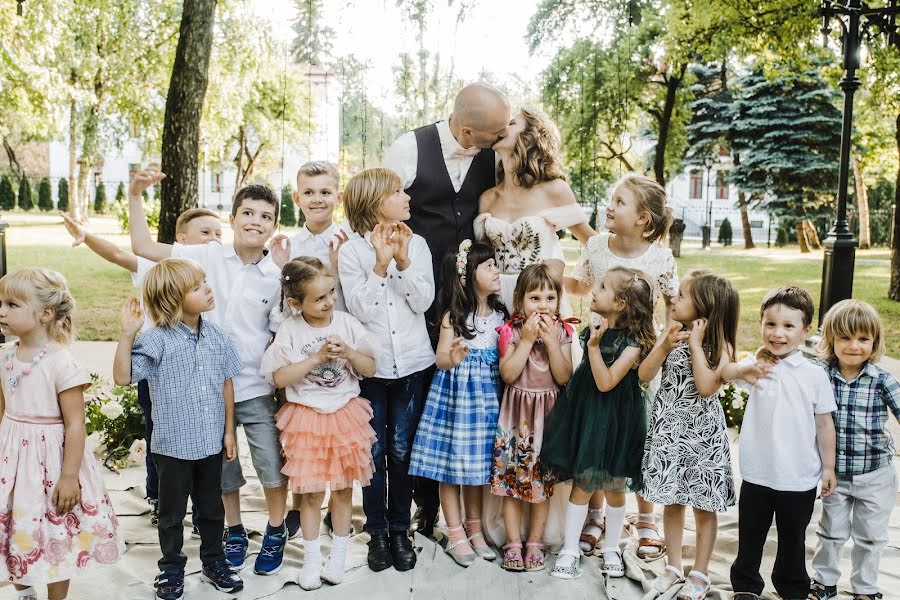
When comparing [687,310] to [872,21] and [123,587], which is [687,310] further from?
[872,21]

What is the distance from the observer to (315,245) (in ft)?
10.7

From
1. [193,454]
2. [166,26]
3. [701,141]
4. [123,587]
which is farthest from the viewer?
[701,141]

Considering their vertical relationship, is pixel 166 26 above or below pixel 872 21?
above

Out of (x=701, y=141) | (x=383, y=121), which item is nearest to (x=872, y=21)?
(x=383, y=121)

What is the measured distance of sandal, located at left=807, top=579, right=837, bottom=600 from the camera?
284cm

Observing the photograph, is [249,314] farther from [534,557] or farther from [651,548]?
[651,548]

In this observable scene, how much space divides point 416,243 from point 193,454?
120cm

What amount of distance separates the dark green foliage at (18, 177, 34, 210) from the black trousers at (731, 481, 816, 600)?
3261 cm

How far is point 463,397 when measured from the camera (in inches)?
121

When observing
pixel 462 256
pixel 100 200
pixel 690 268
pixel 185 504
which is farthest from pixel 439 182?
pixel 100 200

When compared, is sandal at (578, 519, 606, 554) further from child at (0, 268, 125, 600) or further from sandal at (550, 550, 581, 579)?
child at (0, 268, 125, 600)

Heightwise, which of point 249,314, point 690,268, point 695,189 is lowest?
point 249,314

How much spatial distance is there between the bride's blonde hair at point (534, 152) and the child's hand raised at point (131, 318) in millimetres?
1693

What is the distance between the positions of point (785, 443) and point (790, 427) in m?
0.06
